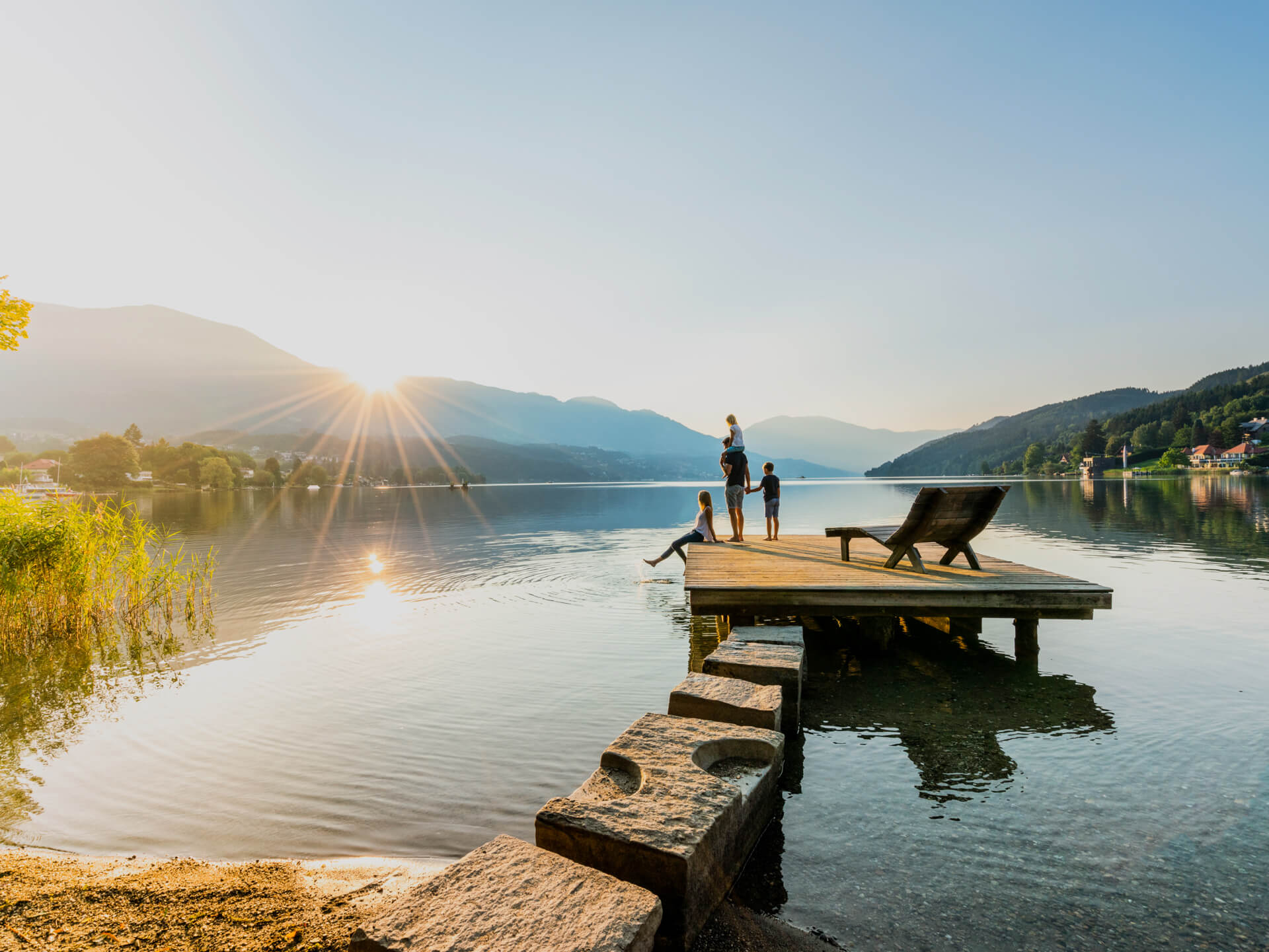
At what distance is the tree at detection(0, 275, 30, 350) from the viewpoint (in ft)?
33.1

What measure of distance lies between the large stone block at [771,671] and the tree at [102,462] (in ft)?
476

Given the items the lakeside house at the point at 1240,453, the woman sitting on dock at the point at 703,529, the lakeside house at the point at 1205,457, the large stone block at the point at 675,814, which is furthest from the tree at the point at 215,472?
the lakeside house at the point at 1240,453

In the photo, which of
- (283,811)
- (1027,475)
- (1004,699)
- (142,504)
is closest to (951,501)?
(1004,699)

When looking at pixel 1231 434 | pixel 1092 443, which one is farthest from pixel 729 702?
pixel 1231 434

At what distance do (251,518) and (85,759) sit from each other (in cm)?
4739

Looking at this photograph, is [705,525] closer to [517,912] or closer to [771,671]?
[771,671]

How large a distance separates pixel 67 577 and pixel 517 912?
41.8 ft

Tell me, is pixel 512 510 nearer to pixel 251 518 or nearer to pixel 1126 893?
pixel 251 518

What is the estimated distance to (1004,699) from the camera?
314 inches

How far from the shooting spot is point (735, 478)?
16.5 meters

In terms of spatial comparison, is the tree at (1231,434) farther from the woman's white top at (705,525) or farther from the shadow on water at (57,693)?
the shadow on water at (57,693)

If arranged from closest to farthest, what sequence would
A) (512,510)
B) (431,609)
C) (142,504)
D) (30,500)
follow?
(30,500) < (431,609) < (512,510) < (142,504)

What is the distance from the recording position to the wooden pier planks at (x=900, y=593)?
9.06 meters

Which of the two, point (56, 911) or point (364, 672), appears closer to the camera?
point (56, 911)
